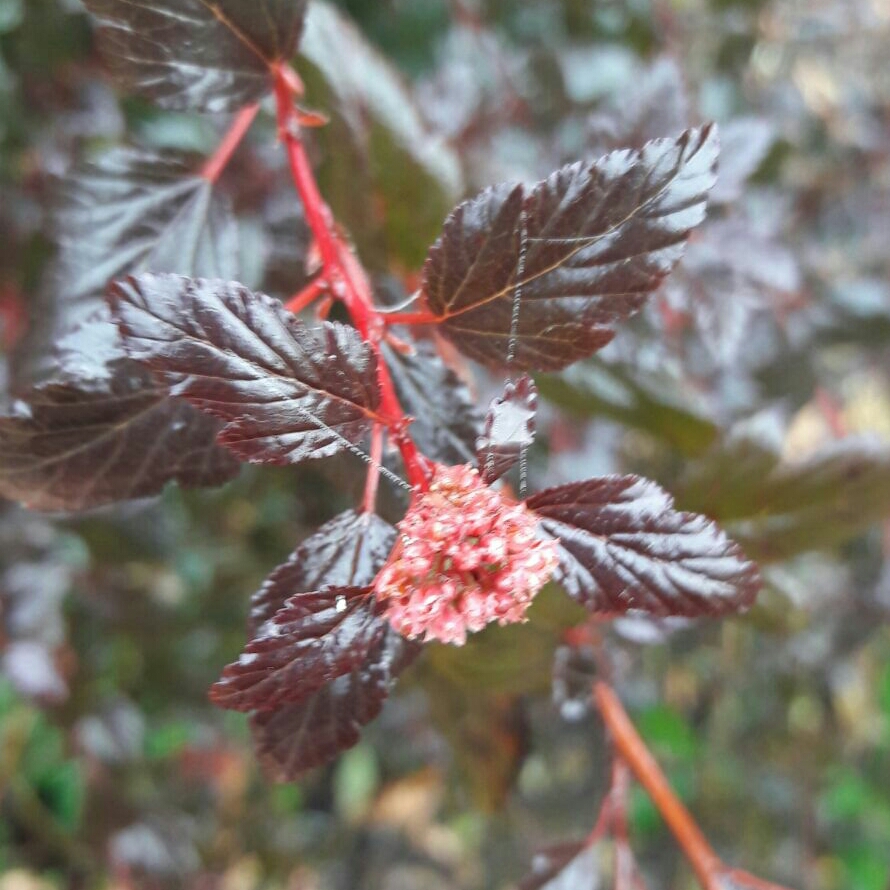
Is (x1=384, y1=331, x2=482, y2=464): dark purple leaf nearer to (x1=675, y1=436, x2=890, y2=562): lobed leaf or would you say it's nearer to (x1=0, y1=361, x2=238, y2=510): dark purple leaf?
(x1=0, y1=361, x2=238, y2=510): dark purple leaf

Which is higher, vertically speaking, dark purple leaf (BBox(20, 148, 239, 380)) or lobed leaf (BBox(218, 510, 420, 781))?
dark purple leaf (BBox(20, 148, 239, 380))

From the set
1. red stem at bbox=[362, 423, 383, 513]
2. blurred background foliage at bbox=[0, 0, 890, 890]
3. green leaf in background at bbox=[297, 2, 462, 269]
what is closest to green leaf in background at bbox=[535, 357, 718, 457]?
blurred background foliage at bbox=[0, 0, 890, 890]

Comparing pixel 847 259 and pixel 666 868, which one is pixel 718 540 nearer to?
pixel 847 259

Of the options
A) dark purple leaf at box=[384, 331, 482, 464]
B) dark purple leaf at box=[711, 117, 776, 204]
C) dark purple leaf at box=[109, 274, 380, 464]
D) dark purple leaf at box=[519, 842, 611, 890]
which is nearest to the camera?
dark purple leaf at box=[109, 274, 380, 464]

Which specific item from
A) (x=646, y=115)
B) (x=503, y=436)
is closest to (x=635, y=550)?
(x=503, y=436)

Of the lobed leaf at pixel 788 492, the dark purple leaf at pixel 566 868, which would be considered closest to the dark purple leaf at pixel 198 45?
the lobed leaf at pixel 788 492

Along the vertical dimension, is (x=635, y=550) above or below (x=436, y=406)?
below

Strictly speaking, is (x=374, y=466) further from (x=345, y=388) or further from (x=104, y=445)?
(x=104, y=445)
